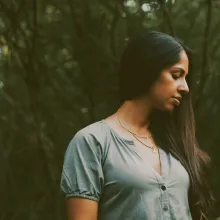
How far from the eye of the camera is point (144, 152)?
8.40 ft

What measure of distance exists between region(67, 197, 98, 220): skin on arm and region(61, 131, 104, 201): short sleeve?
0.02 meters

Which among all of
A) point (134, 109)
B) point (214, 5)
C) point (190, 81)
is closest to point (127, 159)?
point (134, 109)

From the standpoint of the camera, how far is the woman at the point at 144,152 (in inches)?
95.6

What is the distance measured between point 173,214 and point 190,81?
52 centimetres

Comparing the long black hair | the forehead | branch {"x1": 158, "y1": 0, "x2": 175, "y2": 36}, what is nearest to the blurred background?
branch {"x1": 158, "y1": 0, "x2": 175, "y2": 36}

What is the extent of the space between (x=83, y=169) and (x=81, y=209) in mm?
130

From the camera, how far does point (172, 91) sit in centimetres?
259

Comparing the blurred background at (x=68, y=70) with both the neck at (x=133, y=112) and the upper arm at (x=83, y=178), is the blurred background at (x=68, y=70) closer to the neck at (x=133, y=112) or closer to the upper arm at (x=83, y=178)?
the neck at (x=133, y=112)

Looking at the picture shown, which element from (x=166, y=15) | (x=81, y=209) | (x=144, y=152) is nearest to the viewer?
(x=81, y=209)

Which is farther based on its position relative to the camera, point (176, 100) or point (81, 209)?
point (176, 100)

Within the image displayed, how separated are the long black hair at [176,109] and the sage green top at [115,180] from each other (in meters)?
0.17

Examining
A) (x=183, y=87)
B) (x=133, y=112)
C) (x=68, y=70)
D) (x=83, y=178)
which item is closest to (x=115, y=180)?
(x=83, y=178)

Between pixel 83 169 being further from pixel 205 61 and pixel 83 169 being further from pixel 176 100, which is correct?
pixel 205 61

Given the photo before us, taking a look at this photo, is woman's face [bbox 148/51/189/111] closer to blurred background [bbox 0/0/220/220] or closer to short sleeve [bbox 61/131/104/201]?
short sleeve [bbox 61/131/104/201]
